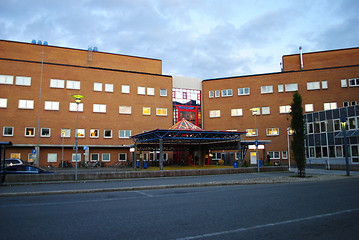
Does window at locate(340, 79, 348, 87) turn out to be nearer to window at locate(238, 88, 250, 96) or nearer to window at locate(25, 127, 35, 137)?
window at locate(238, 88, 250, 96)

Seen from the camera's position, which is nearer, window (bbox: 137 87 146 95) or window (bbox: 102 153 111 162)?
window (bbox: 102 153 111 162)

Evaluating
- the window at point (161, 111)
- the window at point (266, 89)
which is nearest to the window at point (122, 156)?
the window at point (161, 111)

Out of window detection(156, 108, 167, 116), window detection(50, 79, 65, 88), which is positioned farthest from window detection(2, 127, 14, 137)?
window detection(156, 108, 167, 116)

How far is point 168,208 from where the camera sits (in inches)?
366

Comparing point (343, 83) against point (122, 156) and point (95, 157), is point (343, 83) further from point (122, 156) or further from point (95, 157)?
point (95, 157)

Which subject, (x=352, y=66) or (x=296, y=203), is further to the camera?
(x=352, y=66)

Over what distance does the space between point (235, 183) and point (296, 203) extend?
340 inches

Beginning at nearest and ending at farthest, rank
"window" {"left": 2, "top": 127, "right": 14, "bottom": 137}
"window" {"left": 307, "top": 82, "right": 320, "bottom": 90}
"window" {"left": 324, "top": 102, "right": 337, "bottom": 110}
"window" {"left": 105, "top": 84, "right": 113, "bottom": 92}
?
1. "window" {"left": 2, "top": 127, "right": 14, "bottom": 137}
2. "window" {"left": 105, "top": 84, "right": 113, "bottom": 92}
3. "window" {"left": 324, "top": 102, "right": 337, "bottom": 110}
4. "window" {"left": 307, "top": 82, "right": 320, "bottom": 90}

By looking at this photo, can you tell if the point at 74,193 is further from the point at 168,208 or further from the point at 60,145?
the point at 60,145

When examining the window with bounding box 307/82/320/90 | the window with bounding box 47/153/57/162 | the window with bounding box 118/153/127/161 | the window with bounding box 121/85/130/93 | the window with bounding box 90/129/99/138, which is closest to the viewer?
the window with bounding box 47/153/57/162

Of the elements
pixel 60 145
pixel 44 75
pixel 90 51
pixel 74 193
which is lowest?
pixel 74 193

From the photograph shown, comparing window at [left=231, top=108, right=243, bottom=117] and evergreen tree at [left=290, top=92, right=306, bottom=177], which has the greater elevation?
window at [left=231, top=108, right=243, bottom=117]

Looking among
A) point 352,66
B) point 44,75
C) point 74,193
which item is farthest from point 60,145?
point 352,66

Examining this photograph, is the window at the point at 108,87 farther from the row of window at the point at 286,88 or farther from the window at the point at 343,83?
the window at the point at 343,83
